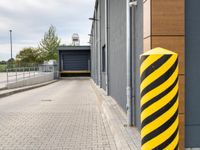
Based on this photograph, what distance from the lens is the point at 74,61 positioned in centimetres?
4425

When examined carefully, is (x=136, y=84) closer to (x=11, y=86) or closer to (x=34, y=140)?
(x=34, y=140)

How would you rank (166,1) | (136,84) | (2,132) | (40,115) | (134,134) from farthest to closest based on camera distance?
1. (40,115)
2. (2,132)
3. (136,84)
4. (134,134)
5. (166,1)

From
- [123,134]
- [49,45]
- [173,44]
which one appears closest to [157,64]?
[173,44]

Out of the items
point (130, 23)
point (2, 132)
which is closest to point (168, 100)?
point (130, 23)

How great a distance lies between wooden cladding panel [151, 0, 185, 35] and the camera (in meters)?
4.82

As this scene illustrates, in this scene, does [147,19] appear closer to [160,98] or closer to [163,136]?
[160,98]

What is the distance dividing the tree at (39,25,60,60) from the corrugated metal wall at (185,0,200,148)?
76.6 m

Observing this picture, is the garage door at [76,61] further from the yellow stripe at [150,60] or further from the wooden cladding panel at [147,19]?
the yellow stripe at [150,60]

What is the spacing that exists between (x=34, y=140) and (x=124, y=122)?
1983 mm

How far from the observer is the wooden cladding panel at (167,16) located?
4.82 meters

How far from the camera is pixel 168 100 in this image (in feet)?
10.1

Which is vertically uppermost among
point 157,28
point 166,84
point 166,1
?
point 166,1

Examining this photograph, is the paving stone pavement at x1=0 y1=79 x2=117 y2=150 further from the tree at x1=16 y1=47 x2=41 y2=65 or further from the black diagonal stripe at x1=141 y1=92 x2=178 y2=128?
the tree at x1=16 y1=47 x2=41 y2=65

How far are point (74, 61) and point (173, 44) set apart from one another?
3968cm
